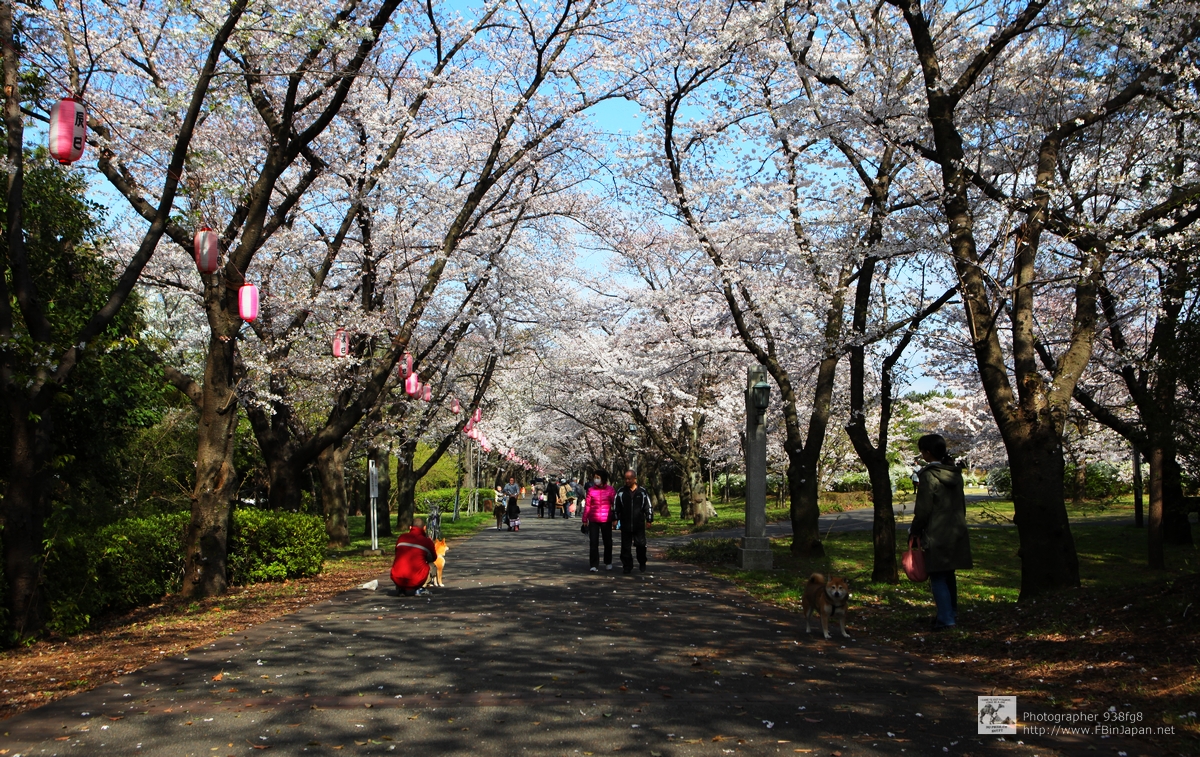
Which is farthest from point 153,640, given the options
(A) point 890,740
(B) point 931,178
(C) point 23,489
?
(B) point 931,178

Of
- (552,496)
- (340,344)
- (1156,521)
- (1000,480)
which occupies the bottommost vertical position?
(552,496)

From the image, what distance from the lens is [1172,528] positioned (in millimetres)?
19891

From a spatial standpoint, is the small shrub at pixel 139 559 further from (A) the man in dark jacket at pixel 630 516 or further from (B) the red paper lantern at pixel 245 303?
(A) the man in dark jacket at pixel 630 516

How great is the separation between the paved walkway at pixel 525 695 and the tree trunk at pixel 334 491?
13612 millimetres

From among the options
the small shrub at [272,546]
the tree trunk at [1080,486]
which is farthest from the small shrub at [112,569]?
the tree trunk at [1080,486]

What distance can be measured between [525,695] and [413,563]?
21.4ft

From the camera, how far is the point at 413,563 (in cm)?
1258

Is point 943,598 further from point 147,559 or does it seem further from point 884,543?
point 147,559

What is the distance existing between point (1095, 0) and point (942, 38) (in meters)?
4.10

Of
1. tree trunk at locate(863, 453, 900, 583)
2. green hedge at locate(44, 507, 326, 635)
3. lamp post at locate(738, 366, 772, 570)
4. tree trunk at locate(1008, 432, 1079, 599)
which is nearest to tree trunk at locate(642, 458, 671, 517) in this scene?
lamp post at locate(738, 366, 772, 570)

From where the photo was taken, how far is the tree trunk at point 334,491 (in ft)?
77.4

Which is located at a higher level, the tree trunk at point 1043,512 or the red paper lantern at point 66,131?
the red paper lantern at point 66,131

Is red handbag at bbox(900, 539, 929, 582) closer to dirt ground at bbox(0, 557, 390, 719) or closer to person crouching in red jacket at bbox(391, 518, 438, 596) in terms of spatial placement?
person crouching in red jacket at bbox(391, 518, 438, 596)

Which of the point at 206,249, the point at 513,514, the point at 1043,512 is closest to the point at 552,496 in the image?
the point at 513,514
